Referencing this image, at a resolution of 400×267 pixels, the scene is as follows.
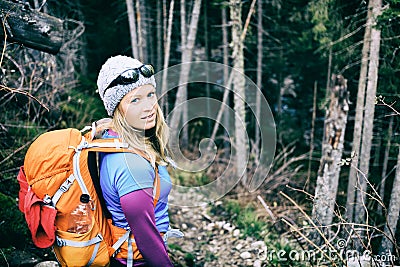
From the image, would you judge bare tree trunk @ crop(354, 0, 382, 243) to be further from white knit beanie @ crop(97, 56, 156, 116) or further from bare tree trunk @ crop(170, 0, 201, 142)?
white knit beanie @ crop(97, 56, 156, 116)

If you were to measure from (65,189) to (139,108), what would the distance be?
0.69 metres

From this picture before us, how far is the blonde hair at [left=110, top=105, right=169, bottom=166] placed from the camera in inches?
99.2

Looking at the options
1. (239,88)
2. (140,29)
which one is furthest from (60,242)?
(140,29)

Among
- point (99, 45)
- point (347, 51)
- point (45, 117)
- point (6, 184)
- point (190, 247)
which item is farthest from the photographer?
point (99, 45)

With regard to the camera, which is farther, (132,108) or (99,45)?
(99,45)

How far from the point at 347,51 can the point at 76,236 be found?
24.1ft

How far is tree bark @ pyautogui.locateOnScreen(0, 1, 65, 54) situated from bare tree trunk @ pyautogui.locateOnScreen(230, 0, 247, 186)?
4979 mm

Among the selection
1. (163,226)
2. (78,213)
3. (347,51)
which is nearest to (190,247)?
(163,226)

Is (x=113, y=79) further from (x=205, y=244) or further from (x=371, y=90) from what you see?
(x=371, y=90)

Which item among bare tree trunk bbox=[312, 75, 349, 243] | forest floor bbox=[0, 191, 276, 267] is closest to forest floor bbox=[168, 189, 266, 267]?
forest floor bbox=[0, 191, 276, 267]

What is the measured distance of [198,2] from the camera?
9.23m

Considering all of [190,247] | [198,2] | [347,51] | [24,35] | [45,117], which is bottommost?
[190,247]

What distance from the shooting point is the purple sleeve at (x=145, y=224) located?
2.28 m

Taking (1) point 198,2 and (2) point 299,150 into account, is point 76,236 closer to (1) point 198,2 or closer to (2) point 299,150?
(1) point 198,2
